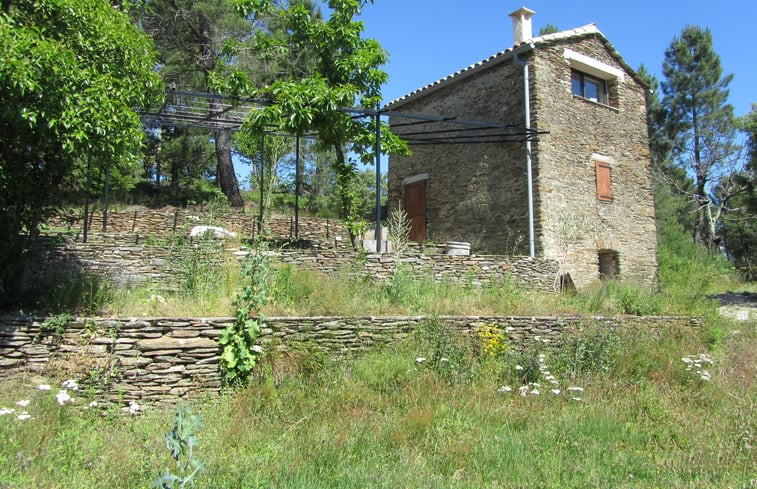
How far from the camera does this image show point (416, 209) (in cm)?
1553

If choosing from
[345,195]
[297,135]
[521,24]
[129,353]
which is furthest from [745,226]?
[129,353]

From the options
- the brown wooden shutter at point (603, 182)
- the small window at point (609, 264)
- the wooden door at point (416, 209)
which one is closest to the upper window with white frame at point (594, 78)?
the brown wooden shutter at point (603, 182)

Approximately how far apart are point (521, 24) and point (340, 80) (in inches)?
276

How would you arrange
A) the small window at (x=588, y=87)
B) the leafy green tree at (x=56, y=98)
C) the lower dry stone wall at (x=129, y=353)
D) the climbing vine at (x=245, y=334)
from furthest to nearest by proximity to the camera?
the small window at (x=588, y=87), the climbing vine at (x=245, y=334), the lower dry stone wall at (x=129, y=353), the leafy green tree at (x=56, y=98)

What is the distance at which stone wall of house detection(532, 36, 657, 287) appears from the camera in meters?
12.8

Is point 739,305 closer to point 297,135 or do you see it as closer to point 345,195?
point 345,195

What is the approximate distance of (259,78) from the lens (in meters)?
16.8

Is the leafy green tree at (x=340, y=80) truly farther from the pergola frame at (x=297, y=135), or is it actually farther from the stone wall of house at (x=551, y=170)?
the stone wall of house at (x=551, y=170)

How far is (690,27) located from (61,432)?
35730 millimetres

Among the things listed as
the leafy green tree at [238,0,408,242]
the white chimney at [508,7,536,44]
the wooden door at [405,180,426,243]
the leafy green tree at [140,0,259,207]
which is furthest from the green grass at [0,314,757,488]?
the leafy green tree at [140,0,259,207]

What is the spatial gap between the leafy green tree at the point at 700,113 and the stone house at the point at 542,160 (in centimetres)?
1719

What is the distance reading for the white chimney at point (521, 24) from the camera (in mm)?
14648

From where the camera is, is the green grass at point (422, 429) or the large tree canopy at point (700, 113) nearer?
the green grass at point (422, 429)

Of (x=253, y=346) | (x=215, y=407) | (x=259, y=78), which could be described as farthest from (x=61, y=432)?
(x=259, y=78)
